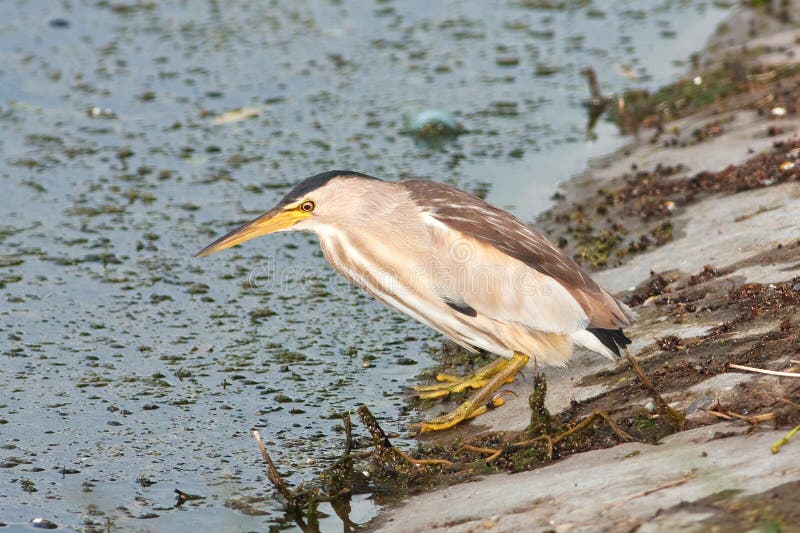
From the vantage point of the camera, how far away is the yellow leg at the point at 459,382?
16.1 feet

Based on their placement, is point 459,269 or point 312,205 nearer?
point 459,269

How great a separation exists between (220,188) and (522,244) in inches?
122

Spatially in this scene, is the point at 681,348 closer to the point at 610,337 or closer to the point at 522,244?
the point at 610,337

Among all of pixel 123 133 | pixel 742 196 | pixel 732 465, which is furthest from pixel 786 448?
pixel 123 133

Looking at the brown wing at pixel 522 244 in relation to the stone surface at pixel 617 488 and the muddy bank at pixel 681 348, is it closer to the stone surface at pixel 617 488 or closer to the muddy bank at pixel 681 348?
the muddy bank at pixel 681 348

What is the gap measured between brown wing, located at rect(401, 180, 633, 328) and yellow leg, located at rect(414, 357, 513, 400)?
1.84 ft

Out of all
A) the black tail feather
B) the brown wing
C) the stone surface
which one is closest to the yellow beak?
the brown wing

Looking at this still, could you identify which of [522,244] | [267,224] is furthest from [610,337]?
[267,224]

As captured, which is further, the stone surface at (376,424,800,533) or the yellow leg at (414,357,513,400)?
the yellow leg at (414,357,513,400)

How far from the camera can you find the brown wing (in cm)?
453

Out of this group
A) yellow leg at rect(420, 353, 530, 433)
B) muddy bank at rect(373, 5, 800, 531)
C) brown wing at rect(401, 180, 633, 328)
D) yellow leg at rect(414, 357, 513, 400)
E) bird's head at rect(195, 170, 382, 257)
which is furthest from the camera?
yellow leg at rect(414, 357, 513, 400)

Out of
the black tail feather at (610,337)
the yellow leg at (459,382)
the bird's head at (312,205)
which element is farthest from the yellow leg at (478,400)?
the bird's head at (312,205)

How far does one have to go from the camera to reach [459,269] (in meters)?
4.61

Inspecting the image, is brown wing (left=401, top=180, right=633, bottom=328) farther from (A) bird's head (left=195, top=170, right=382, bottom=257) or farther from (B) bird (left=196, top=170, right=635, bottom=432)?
(A) bird's head (left=195, top=170, right=382, bottom=257)
